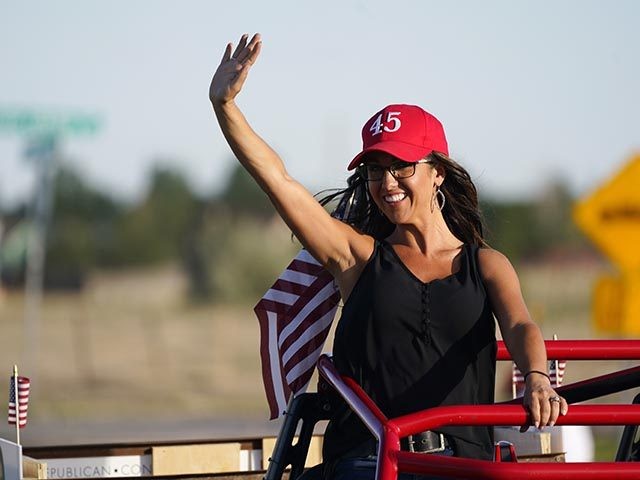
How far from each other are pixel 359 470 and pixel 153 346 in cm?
3551

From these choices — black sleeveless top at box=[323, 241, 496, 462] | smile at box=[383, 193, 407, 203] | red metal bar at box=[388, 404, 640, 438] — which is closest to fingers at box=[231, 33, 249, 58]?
smile at box=[383, 193, 407, 203]

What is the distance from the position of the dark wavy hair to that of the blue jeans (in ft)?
2.66

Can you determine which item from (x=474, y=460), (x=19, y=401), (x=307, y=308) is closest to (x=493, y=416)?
(x=474, y=460)

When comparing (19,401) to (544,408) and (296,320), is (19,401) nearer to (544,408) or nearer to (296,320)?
(296,320)

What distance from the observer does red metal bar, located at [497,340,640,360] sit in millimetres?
4656

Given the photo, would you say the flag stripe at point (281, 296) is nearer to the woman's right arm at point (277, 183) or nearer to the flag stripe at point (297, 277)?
the flag stripe at point (297, 277)

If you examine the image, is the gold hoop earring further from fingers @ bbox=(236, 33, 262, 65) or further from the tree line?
the tree line

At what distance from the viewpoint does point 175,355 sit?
121ft

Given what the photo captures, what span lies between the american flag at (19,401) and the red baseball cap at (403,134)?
4.83 ft

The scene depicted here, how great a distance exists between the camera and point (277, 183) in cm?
444

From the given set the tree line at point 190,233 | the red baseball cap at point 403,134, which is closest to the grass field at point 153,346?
the tree line at point 190,233

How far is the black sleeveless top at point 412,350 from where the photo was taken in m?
4.35

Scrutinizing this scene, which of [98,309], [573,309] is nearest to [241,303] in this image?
[98,309]

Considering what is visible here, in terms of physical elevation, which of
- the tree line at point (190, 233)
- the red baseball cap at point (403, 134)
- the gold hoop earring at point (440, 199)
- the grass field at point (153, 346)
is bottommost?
the gold hoop earring at point (440, 199)
